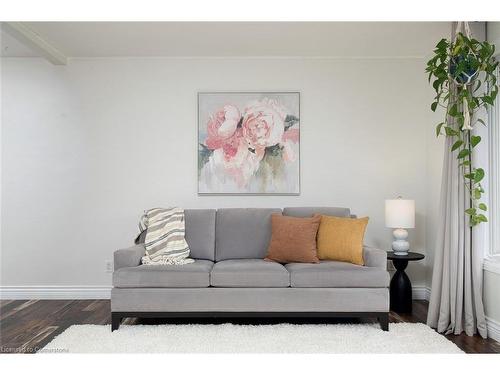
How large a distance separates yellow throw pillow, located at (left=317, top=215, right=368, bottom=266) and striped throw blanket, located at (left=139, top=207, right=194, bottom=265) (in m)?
1.16

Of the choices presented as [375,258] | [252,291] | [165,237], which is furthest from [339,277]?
[165,237]

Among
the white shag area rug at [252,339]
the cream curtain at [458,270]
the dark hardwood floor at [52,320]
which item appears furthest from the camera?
the cream curtain at [458,270]

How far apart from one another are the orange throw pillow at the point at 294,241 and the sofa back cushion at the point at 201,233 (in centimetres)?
55

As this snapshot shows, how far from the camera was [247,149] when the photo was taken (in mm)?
4777

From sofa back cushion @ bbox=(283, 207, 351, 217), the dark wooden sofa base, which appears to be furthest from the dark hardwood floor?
sofa back cushion @ bbox=(283, 207, 351, 217)

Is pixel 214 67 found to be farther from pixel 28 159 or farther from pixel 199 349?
pixel 199 349

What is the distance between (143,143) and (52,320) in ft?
6.30

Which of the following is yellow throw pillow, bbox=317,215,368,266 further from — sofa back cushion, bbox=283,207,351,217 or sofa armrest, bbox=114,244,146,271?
sofa armrest, bbox=114,244,146,271

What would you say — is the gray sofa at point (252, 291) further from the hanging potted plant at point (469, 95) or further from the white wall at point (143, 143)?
the white wall at point (143, 143)

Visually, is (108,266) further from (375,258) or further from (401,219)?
(401,219)

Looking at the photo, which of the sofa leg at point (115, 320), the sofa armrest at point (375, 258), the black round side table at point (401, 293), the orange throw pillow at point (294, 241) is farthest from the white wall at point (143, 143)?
the sofa leg at point (115, 320)

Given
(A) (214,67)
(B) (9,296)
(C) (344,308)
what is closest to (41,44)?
(A) (214,67)

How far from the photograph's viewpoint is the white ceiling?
392 cm

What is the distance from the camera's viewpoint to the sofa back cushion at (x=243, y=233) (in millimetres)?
4215
